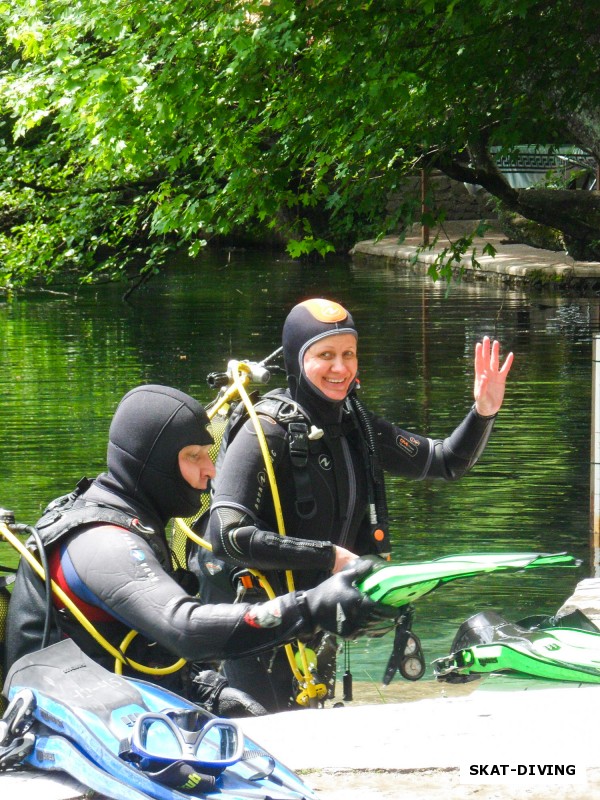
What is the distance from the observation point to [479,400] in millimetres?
4445

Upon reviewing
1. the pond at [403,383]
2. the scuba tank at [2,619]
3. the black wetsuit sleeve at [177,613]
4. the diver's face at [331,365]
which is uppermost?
the diver's face at [331,365]

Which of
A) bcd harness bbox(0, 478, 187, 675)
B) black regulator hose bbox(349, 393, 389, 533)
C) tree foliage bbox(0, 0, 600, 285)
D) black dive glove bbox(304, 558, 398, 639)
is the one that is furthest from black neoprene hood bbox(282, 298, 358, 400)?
tree foliage bbox(0, 0, 600, 285)

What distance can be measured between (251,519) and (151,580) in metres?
1.15

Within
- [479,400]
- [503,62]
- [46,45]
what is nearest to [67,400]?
[46,45]

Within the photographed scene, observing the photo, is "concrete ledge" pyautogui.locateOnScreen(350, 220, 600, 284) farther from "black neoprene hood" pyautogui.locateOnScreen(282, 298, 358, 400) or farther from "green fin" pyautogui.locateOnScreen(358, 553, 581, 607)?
"green fin" pyautogui.locateOnScreen(358, 553, 581, 607)

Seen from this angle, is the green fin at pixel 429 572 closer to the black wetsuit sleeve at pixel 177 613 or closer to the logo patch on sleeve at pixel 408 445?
the black wetsuit sleeve at pixel 177 613

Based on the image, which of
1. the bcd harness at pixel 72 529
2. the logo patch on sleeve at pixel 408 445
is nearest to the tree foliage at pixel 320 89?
the logo patch on sleeve at pixel 408 445

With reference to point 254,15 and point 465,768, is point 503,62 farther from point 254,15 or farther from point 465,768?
point 465,768

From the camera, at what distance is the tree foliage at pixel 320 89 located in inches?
339

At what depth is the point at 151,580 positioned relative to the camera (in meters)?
2.82

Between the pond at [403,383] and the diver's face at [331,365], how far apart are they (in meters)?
1.79

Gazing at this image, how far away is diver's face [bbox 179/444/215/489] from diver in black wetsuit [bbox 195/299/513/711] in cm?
65

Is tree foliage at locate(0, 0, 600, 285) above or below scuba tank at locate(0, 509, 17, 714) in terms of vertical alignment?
above

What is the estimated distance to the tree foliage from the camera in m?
8.60
